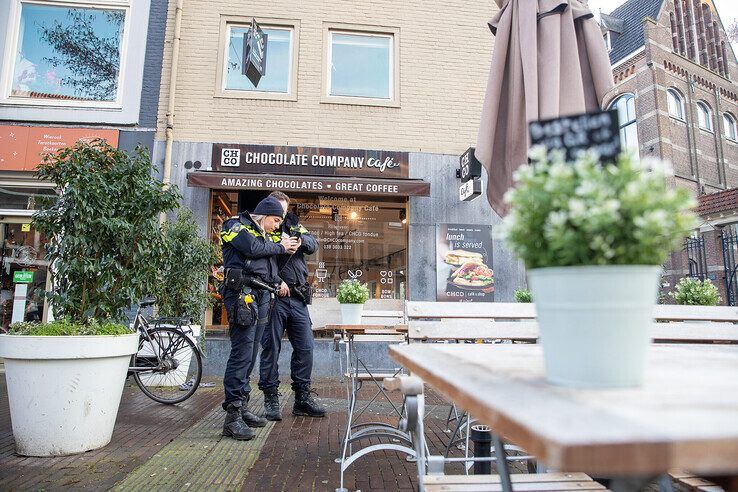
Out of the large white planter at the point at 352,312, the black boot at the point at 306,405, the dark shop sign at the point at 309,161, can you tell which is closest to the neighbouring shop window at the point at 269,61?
the dark shop sign at the point at 309,161

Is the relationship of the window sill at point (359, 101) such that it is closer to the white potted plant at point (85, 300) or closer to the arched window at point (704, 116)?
the white potted plant at point (85, 300)

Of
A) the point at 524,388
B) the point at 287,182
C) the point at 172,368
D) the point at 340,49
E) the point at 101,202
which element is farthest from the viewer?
the point at 340,49

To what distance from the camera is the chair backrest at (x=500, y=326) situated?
8.29 feet

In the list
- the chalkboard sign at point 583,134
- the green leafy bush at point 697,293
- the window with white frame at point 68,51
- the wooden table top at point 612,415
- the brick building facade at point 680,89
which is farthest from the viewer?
the brick building facade at point 680,89

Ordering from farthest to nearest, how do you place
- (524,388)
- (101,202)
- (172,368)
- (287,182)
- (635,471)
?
(287,182) < (172,368) < (101,202) < (524,388) < (635,471)

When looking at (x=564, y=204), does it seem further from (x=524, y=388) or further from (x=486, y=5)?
(x=486, y=5)

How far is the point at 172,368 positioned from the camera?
205 inches

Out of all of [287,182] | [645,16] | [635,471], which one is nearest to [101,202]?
[287,182]

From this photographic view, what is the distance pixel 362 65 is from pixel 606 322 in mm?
8051

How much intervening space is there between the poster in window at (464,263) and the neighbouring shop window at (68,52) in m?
6.02

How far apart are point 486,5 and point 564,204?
28.8 feet

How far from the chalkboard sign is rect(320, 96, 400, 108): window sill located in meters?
6.86

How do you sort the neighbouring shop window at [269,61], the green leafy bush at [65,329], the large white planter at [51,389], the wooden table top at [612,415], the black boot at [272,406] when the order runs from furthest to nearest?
1. the neighbouring shop window at [269,61]
2. the black boot at [272,406]
3. the green leafy bush at [65,329]
4. the large white planter at [51,389]
5. the wooden table top at [612,415]

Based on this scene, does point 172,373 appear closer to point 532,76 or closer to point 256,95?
point 256,95
